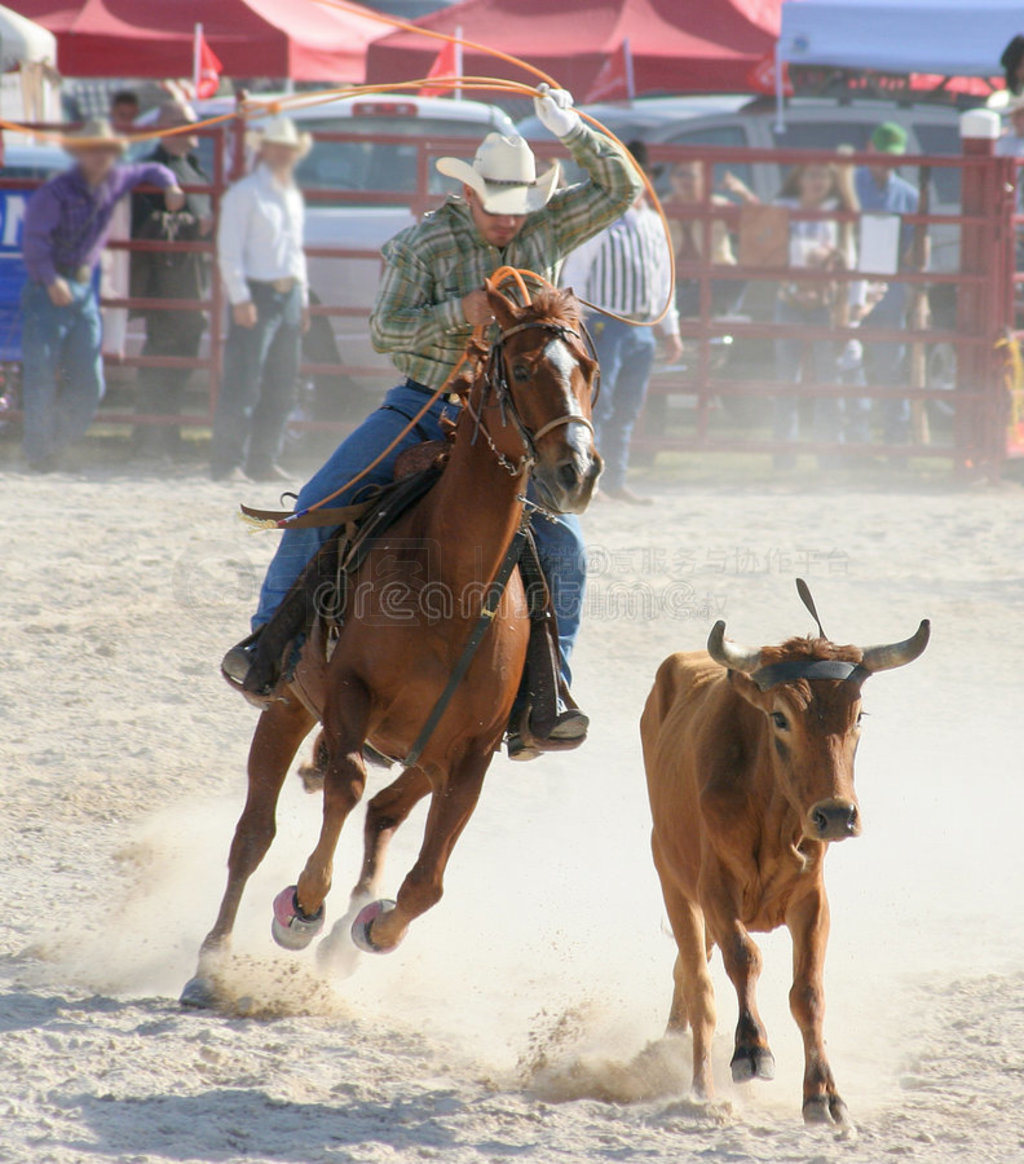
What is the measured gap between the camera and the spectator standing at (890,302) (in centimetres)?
1314

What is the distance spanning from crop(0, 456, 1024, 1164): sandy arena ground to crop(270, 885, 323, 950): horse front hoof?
0.62 feet

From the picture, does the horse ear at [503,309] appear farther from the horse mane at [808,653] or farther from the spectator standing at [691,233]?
the spectator standing at [691,233]

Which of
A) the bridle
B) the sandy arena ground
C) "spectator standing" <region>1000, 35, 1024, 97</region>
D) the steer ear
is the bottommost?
the sandy arena ground

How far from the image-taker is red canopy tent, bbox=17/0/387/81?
54.6 ft

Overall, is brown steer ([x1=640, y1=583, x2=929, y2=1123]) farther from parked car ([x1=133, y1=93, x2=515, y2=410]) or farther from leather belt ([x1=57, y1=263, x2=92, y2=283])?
parked car ([x1=133, y1=93, x2=515, y2=410])

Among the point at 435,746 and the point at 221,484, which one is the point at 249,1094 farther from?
the point at 221,484

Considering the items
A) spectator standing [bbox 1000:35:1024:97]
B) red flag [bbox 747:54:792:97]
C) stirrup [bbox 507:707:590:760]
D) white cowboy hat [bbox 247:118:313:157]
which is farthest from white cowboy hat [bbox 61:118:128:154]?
red flag [bbox 747:54:792:97]

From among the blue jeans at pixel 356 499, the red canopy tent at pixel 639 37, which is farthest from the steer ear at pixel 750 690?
the red canopy tent at pixel 639 37

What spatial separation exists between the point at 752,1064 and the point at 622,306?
839 cm

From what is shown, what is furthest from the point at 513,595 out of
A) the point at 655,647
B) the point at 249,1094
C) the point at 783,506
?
the point at 783,506

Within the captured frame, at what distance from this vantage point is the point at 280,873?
5.79m

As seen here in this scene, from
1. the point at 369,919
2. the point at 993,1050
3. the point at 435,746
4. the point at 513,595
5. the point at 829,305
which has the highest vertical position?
the point at 829,305

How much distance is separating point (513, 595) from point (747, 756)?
86 cm

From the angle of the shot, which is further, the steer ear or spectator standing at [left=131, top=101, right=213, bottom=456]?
spectator standing at [left=131, top=101, right=213, bottom=456]
